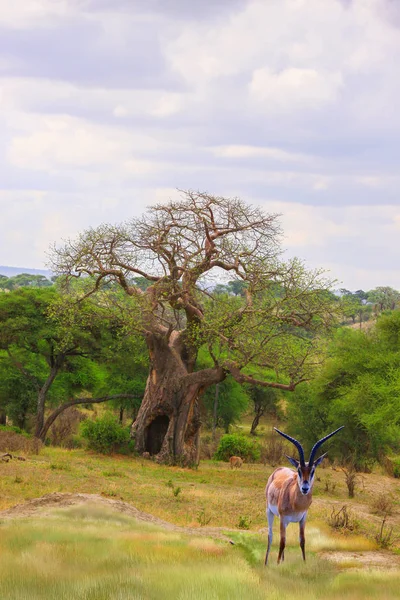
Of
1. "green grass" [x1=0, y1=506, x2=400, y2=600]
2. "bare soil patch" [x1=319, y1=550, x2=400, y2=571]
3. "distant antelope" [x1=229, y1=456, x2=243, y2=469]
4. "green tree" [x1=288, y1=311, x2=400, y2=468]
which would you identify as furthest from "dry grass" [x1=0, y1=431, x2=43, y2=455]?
"bare soil patch" [x1=319, y1=550, x2=400, y2=571]

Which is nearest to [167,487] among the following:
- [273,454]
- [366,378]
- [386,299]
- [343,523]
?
[343,523]

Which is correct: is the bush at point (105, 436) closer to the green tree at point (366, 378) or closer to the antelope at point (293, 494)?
the green tree at point (366, 378)

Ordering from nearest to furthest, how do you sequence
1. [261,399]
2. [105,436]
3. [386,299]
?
[105,436] → [261,399] → [386,299]

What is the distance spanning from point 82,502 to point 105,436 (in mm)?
15641

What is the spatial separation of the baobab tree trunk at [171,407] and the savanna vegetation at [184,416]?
7 centimetres

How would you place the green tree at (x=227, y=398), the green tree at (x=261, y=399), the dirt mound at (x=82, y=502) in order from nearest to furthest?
the dirt mound at (x=82, y=502), the green tree at (x=227, y=398), the green tree at (x=261, y=399)

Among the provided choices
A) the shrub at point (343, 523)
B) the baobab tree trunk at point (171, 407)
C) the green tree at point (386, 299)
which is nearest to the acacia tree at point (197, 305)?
the baobab tree trunk at point (171, 407)

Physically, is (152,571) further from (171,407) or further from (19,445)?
(171,407)

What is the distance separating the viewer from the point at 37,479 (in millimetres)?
21812

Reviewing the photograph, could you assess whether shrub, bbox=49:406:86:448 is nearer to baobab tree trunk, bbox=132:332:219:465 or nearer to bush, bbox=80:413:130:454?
bush, bbox=80:413:130:454

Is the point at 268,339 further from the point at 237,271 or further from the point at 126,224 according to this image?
the point at 126,224

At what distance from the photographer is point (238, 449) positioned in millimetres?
37625

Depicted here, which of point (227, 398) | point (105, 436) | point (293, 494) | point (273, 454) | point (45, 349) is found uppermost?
point (45, 349)

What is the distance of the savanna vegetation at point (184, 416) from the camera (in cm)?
1001
